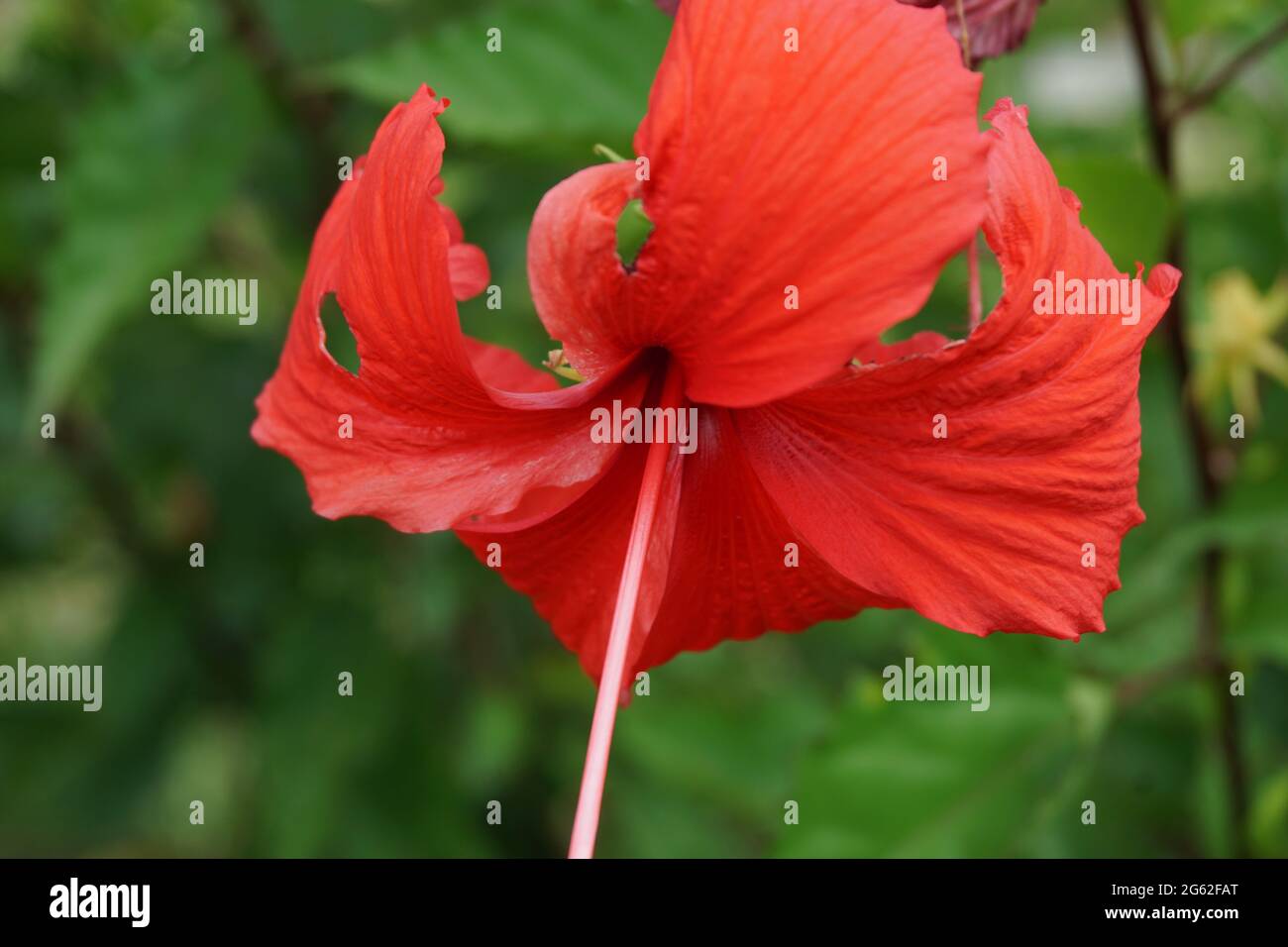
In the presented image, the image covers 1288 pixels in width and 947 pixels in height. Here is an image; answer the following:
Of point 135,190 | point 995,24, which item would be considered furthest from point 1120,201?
point 135,190

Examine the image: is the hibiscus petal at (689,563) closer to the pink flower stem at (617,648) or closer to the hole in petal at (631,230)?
the pink flower stem at (617,648)

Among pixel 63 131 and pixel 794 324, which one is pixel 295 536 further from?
pixel 794 324
